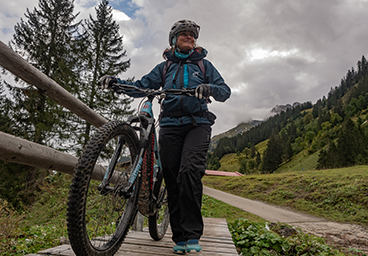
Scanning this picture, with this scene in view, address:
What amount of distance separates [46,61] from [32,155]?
15262mm

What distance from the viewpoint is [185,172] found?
211 cm

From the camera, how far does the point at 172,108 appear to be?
2352 millimetres

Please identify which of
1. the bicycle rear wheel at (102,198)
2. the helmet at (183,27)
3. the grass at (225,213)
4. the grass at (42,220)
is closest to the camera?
the bicycle rear wheel at (102,198)

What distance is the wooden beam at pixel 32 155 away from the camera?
4.34ft

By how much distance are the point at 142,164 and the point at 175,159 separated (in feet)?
1.92

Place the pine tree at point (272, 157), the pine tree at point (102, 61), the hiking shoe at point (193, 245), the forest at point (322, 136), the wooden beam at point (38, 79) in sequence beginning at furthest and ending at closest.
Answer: the pine tree at point (272, 157)
the forest at point (322, 136)
the pine tree at point (102, 61)
the hiking shoe at point (193, 245)
the wooden beam at point (38, 79)

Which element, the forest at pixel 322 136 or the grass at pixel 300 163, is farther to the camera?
the grass at pixel 300 163

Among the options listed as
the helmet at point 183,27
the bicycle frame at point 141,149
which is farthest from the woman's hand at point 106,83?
the helmet at point 183,27

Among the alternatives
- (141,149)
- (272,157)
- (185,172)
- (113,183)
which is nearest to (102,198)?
(113,183)

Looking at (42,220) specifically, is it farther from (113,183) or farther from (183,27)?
(183,27)

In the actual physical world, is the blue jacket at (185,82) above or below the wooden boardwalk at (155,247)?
above

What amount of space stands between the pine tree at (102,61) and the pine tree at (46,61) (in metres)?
0.82

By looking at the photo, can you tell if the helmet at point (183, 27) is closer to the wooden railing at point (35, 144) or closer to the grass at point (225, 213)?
the wooden railing at point (35, 144)

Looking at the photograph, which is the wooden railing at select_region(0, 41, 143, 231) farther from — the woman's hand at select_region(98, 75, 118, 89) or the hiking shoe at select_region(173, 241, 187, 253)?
the hiking shoe at select_region(173, 241, 187, 253)
